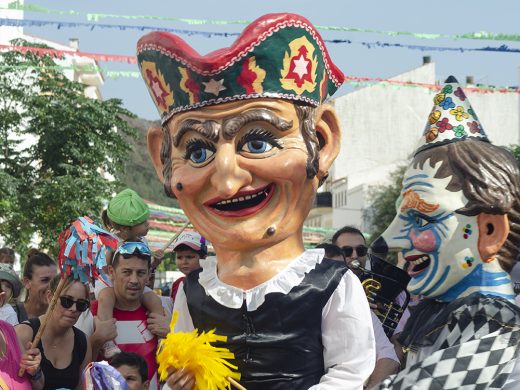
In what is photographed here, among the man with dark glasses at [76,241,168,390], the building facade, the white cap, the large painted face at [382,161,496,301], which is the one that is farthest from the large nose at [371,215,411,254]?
the building facade

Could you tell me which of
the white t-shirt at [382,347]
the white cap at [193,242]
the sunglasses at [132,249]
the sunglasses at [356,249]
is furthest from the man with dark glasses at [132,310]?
the sunglasses at [356,249]

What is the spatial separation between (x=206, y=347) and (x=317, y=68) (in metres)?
1.25

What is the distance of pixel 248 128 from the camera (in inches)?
158

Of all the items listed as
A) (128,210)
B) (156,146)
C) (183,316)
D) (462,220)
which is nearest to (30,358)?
(183,316)

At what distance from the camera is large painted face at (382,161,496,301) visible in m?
4.18

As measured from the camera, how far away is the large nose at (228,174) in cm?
394

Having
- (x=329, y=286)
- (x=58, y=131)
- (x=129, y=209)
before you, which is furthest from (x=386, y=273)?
(x=58, y=131)

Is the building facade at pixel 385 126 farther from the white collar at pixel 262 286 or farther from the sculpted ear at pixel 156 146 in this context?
the white collar at pixel 262 286

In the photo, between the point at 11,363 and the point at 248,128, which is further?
the point at 11,363

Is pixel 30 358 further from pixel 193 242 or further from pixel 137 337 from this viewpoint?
pixel 193 242

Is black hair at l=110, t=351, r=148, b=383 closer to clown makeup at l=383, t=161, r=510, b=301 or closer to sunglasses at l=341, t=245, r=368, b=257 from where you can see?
clown makeup at l=383, t=161, r=510, b=301

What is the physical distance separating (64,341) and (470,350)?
101 inches

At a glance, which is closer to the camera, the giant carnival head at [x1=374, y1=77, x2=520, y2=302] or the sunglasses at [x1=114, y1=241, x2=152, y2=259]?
the giant carnival head at [x1=374, y1=77, x2=520, y2=302]

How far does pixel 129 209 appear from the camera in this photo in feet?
21.2
